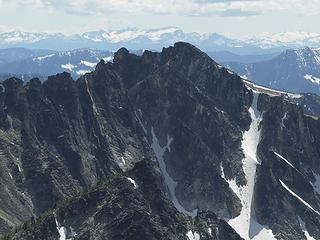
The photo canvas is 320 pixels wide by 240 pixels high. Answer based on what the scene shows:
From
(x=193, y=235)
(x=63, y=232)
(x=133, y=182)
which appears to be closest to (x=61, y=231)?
(x=63, y=232)

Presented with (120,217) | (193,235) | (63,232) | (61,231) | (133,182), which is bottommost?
(193,235)

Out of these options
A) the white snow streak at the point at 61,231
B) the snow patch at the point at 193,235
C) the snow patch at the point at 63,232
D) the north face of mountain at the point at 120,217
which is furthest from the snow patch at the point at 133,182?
the white snow streak at the point at 61,231

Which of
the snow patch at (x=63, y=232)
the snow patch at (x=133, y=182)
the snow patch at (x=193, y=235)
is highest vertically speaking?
the snow patch at (x=133, y=182)

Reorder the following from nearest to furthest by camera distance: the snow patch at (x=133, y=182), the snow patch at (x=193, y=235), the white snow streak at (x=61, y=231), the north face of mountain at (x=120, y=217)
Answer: the white snow streak at (x=61, y=231)
the north face of mountain at (x=120, y=217)
the snow patch at (x=133, y=182)
the snow patch at (x=193, y=235)

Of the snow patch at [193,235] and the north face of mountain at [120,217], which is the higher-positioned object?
the north face of mountain at [120,217]

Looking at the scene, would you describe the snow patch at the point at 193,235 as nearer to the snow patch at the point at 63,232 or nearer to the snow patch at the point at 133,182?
the snow patch at the point at 133,182

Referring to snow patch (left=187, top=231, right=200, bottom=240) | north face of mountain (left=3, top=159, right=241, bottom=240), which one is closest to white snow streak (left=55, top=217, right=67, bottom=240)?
north face of mountain (left=3, top=159, right=241, bottom=240)

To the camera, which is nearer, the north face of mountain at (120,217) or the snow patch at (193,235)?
the north face of mountain at (120,217)

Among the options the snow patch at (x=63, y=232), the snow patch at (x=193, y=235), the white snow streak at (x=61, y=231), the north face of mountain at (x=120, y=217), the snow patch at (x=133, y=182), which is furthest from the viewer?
the snow patch at (x=193, y=235)

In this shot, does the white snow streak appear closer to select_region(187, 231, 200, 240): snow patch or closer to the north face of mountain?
the north face of mountain

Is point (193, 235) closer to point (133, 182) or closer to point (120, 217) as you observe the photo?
point (133, 182)

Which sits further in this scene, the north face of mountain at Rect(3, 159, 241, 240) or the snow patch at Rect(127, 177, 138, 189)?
Answer: the snow patch at Rect(127, 177, 138, 189)

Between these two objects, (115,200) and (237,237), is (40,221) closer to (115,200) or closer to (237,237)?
(115,200)
